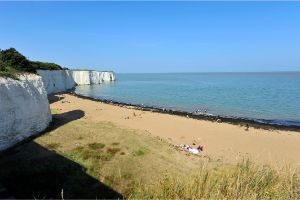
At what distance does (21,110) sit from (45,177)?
5.40 metres

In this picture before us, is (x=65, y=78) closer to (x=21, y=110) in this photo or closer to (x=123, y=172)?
(x=21, y=110)

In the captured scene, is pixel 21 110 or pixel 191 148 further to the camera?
pixel 191 148

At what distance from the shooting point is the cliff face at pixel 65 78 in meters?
51.6

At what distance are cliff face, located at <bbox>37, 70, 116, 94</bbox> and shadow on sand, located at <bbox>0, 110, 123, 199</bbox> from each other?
115 ft

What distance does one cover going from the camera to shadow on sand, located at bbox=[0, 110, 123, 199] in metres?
10.5

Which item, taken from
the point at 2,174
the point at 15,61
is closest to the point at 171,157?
the point at 2,174

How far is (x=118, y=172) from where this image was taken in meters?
12.2

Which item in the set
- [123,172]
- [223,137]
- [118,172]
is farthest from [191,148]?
[118,172]

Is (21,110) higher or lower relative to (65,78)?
higher

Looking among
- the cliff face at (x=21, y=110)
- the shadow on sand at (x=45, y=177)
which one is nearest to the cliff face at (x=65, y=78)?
the cliff face at (x=21, y=110)

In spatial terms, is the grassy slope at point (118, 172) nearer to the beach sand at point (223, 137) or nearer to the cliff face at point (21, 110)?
the cliff face at point (21, 110)

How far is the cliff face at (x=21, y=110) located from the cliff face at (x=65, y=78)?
29352mm

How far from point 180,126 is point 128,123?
402 cm

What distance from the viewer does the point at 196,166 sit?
46.3ft
